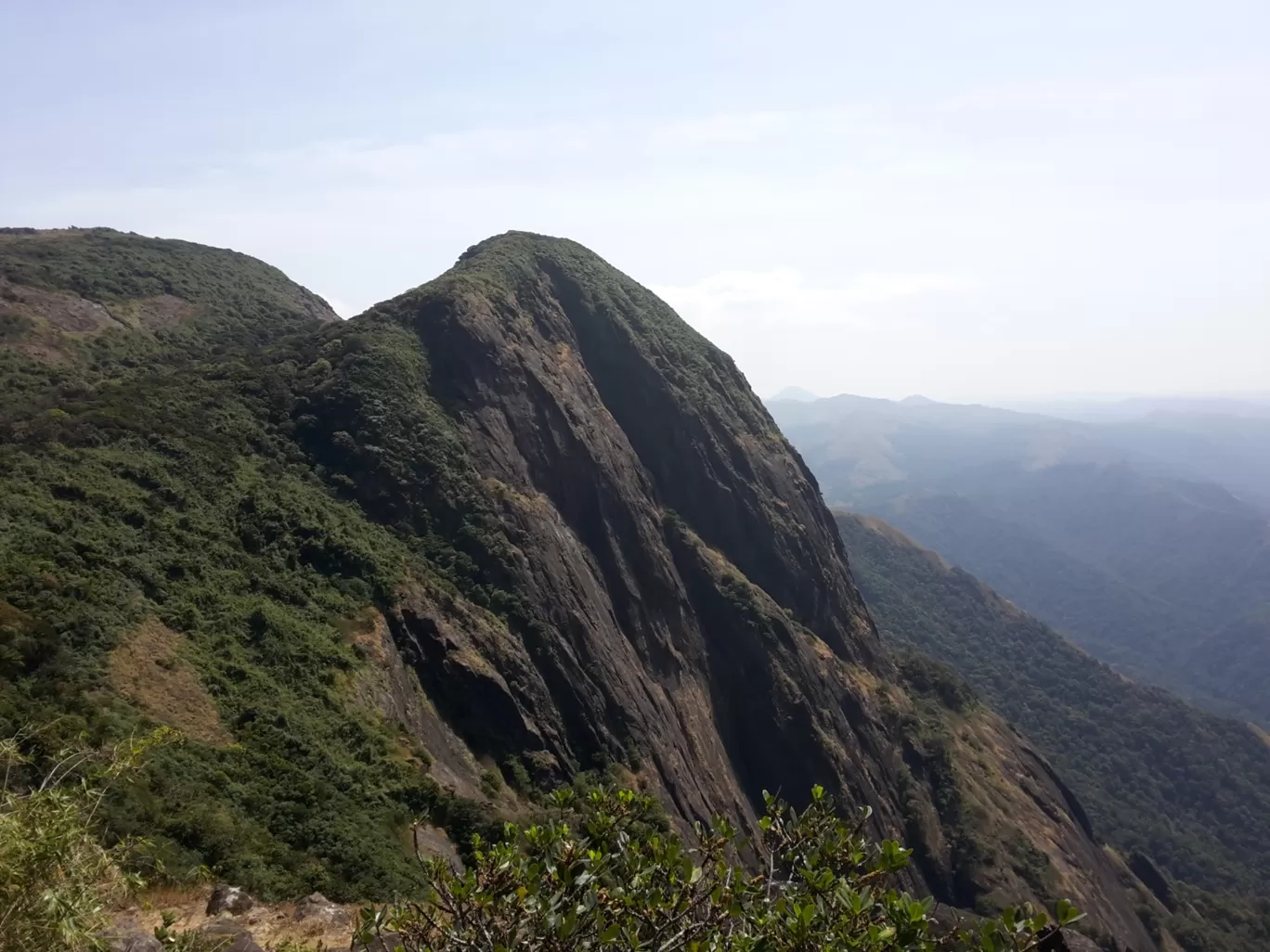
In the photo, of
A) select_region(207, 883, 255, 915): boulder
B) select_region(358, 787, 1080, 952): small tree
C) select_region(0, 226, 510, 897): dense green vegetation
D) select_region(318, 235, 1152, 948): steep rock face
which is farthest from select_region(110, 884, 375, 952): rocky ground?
select_region(318, 235, 1152, 948): steep rock face

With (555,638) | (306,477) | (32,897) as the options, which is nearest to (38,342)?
(306,477)

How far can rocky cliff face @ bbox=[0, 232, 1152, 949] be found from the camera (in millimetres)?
29812

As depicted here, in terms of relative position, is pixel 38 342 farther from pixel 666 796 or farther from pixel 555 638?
pixel 666 796

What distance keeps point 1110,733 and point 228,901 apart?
13313 centimetres

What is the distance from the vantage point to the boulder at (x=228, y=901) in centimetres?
1328

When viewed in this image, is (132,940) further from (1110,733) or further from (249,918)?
(1110,733)

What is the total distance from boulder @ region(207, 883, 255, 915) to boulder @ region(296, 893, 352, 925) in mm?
921

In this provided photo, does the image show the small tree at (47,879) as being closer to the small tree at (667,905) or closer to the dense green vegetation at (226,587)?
the small tree at (667,905)

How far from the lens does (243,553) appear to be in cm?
2775

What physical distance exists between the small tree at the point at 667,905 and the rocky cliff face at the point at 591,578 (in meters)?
16.7

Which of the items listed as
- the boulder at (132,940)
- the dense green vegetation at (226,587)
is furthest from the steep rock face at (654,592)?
the boulder at (132,940)

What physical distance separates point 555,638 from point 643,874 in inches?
1200

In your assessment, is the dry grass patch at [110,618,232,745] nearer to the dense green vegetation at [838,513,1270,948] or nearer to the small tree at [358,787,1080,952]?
the small tree at [358,787,1080,952]

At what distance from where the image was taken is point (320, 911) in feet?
47.0
